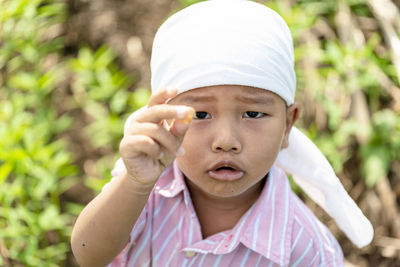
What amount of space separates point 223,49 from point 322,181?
56 cm

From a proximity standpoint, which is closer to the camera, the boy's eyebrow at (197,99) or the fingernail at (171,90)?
the fingernail at (171,90)

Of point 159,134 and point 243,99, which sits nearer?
point 159,134

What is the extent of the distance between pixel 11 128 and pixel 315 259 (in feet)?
4.37

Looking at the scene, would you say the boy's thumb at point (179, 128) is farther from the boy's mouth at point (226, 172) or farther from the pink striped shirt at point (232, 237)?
the pink striped shirt at point (232, 237)

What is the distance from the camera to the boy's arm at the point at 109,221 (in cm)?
118

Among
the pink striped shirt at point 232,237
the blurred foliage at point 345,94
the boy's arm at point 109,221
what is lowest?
the blurred foliage at point 345,94

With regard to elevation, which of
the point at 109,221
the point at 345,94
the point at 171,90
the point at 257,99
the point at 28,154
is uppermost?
the point at 171,90

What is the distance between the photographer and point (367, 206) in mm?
2367

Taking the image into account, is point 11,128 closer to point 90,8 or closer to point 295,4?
point 90,8

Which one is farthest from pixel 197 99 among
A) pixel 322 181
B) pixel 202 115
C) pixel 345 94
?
pixel 345 94

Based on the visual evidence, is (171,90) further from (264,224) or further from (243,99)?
(264,224)

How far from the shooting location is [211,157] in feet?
3.90

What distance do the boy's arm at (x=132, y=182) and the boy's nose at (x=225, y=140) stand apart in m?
0.10

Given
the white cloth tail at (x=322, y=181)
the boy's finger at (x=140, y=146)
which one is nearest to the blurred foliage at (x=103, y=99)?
the white cloth tail at (x=322, y=181)
